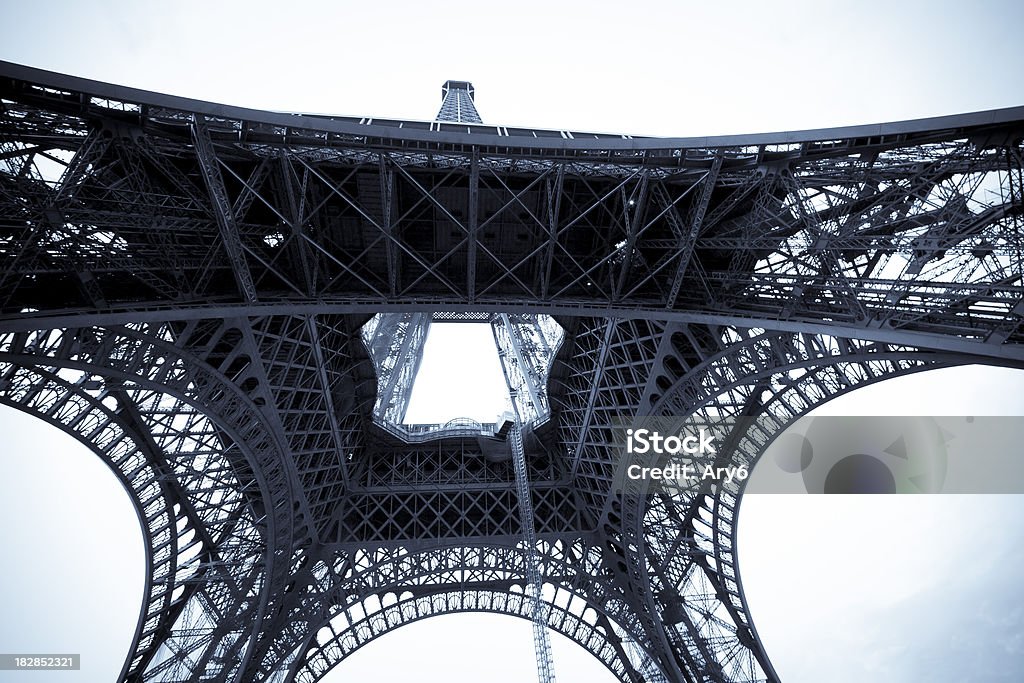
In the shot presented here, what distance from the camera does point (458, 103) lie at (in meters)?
57.0

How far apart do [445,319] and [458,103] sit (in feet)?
114

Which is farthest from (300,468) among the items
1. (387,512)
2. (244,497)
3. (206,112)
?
(206,112)

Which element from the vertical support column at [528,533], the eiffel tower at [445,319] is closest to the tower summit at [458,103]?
the vertical support column at [528,533]

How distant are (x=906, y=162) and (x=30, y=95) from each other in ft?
58.2

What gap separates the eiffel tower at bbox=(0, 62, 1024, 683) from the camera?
12.8 meters

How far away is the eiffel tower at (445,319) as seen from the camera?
12773mm

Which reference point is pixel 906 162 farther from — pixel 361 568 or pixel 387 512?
pixel 361 568

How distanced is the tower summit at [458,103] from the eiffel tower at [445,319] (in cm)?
2594

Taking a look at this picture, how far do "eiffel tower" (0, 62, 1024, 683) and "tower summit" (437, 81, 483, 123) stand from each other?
85.1ft

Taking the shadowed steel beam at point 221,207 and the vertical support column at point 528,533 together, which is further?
the vertical support column at point 528,533

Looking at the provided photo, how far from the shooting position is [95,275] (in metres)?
14.0

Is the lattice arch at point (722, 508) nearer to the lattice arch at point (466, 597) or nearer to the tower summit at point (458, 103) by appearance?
the lattice arch at point (466, 597)

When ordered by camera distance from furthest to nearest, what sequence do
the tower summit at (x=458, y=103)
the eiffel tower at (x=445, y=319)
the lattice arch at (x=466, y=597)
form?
the tower summit at (x=458, y=103)
the lattice arch at (x=466, y=597)
the eiffel tower at (x=445, y=319)

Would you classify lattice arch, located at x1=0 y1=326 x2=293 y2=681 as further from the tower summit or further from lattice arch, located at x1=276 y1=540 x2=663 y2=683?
the tower summit
